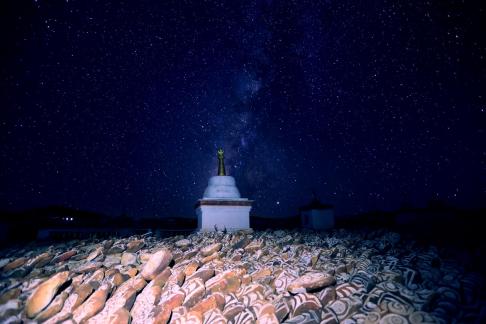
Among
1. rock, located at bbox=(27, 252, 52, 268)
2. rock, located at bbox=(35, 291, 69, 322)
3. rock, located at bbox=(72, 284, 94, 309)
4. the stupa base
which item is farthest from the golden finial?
rock, located at bbox=(35, 291, 69, 322)

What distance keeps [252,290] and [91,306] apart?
2.43 meters

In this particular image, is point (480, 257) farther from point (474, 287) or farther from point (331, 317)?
point (331, 317)

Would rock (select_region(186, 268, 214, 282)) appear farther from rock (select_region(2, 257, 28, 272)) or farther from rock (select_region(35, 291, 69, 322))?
rock (select_region(2, 257, 28, 272))

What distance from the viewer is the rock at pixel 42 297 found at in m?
3.81

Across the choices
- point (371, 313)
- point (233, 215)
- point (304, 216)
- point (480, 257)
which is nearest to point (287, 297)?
point (371, 313)

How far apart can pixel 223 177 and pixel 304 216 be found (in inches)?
362

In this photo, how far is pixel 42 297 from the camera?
13.0ft

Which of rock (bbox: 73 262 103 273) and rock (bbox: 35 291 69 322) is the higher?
rock (bbox: 73 262 103 273)

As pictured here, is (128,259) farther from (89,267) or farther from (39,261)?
(39,261)

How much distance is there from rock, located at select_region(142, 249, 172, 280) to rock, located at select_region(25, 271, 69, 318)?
4.39ft

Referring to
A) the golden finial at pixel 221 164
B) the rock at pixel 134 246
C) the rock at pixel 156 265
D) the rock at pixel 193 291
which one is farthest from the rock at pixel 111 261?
the golden finial at pixel 221 164

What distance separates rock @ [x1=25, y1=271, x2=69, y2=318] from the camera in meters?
3.81

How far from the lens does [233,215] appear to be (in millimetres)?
12492

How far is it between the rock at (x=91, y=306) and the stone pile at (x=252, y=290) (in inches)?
0.6
